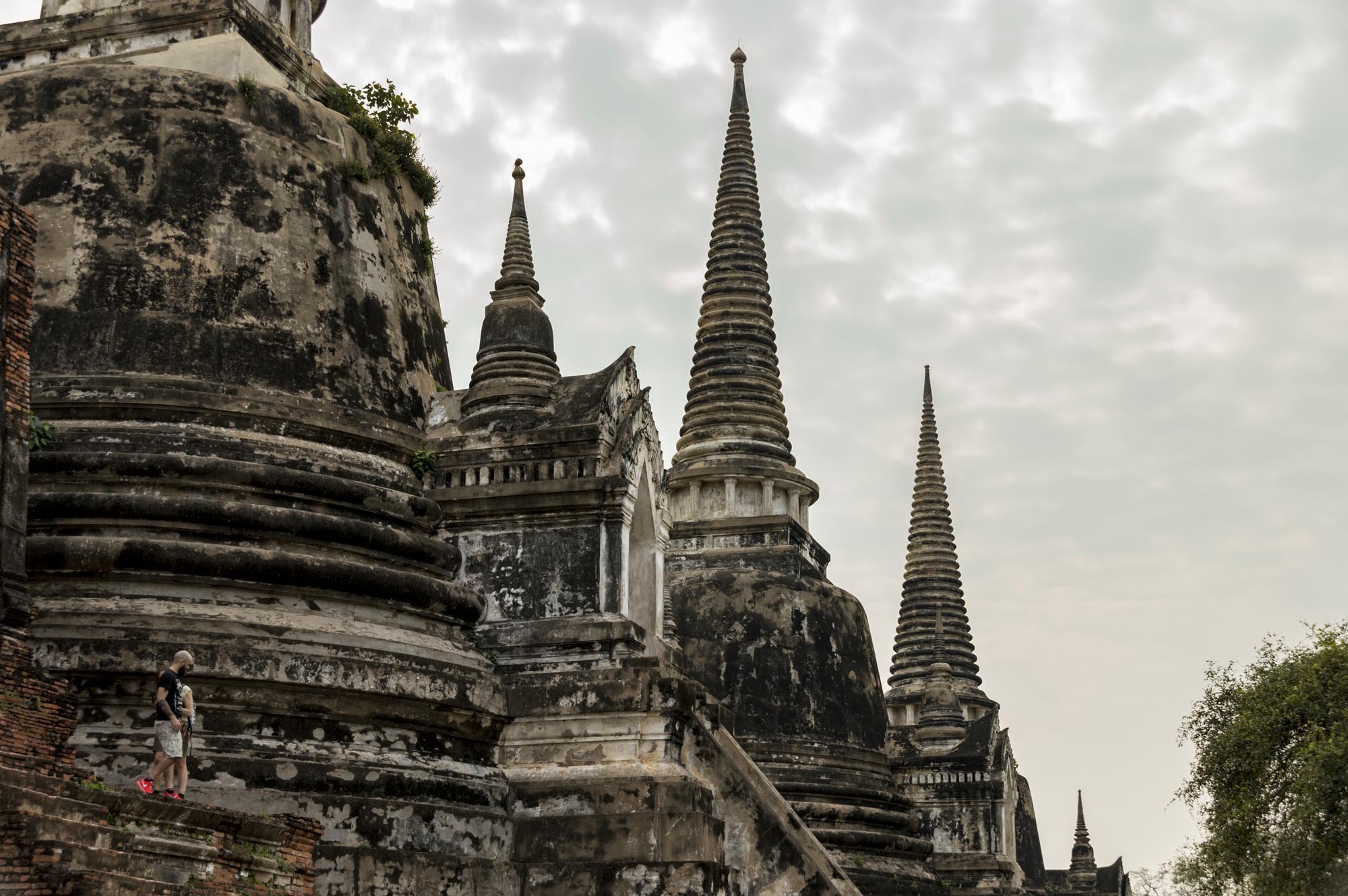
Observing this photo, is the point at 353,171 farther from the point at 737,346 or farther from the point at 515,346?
the point at 737,346

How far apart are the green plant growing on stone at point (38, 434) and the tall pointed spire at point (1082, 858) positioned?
4374 cm

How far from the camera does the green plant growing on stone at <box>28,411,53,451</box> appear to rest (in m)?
13.4

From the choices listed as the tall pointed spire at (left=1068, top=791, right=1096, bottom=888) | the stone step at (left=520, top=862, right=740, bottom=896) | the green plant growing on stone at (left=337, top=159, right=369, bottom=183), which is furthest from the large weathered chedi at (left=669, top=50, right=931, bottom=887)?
the tall pointed spire at (left=1068, top=791, right=1096, bottom=888)

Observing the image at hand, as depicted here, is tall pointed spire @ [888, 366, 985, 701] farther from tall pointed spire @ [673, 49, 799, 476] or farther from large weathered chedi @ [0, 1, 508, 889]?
large weathered chedi @ [0, 1, 508, 889]

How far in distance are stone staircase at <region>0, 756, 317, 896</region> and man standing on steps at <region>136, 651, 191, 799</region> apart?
593 mm

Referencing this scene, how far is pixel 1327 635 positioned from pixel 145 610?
18808mm

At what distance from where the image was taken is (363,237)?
54.2ft

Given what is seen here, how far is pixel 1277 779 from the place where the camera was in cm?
2480

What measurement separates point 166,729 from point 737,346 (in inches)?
748

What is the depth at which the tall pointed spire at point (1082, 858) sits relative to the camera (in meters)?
52.5

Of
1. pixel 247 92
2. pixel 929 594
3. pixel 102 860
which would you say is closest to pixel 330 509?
pixel 247 92

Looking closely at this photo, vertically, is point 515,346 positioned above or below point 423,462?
above

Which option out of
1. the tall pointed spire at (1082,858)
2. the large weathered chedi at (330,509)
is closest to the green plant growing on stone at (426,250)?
the large weathered chedi at (330,509)

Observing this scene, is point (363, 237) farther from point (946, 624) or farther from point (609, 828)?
point (946, 624)
